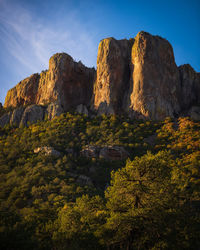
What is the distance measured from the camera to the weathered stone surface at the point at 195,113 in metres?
40.3

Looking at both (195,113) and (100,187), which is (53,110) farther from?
(195,113)

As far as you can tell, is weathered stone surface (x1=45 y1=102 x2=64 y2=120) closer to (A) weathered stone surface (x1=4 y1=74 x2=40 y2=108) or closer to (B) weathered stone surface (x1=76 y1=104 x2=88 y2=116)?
(B) weathered stone surface (x1=76 y1=104 x2=88 y2=116)

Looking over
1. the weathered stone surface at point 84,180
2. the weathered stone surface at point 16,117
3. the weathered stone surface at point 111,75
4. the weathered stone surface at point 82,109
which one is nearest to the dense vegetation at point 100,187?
the weathered stone surface at point 84,180

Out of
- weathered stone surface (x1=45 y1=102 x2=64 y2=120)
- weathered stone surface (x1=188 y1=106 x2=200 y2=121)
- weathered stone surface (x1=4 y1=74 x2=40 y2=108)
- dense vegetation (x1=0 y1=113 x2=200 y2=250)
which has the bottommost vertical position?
dense vegetation (x1=0 y1=113 x2=200 y2=250)

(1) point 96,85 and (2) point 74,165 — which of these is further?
(1) point 96,85

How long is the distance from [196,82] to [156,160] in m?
44.8

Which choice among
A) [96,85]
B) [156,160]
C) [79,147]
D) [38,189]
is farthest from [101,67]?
[156,160]

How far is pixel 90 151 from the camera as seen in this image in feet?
103

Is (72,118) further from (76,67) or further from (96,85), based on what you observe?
→ (76,67)

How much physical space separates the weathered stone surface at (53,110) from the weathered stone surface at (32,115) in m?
1.40

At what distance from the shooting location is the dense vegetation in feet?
36.4

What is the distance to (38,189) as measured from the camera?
77.4ft

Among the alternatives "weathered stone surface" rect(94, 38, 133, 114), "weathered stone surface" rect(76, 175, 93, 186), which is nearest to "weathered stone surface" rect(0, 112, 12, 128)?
"weathered stone surface" rect(94, 38, 133, 114)

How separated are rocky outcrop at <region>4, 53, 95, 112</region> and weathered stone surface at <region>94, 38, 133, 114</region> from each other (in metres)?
5.40
